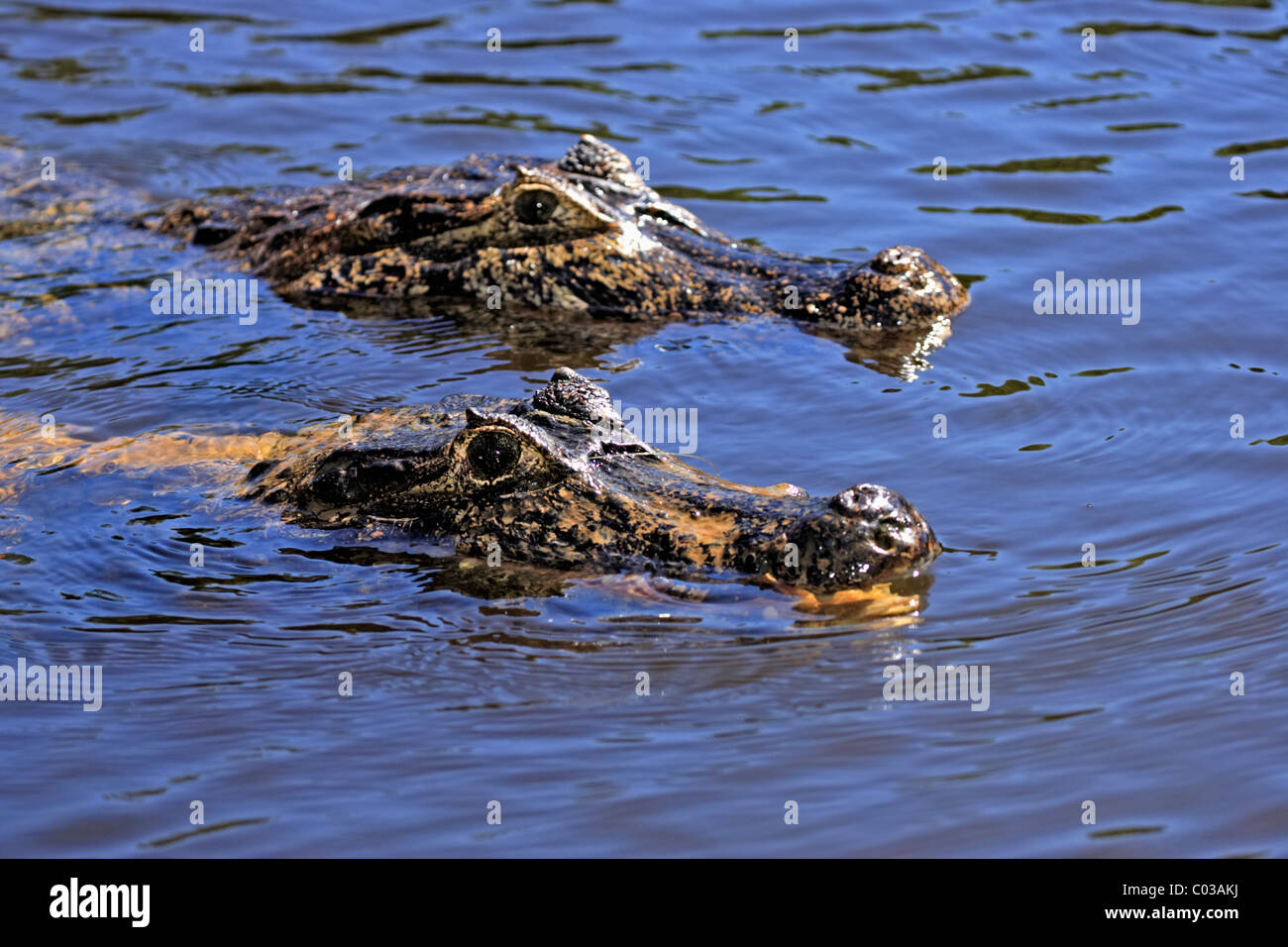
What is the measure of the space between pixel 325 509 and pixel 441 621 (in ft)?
2.85

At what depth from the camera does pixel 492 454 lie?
5.86 meters

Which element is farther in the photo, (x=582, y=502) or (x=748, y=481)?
(x=748, y=481)

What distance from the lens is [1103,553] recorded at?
617 cm

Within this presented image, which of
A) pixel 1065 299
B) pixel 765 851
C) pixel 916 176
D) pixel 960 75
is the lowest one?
pixel 765 851

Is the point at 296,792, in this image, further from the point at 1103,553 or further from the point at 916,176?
the point at 916,176

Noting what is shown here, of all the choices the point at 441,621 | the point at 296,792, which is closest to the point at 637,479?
the point at 441,621
